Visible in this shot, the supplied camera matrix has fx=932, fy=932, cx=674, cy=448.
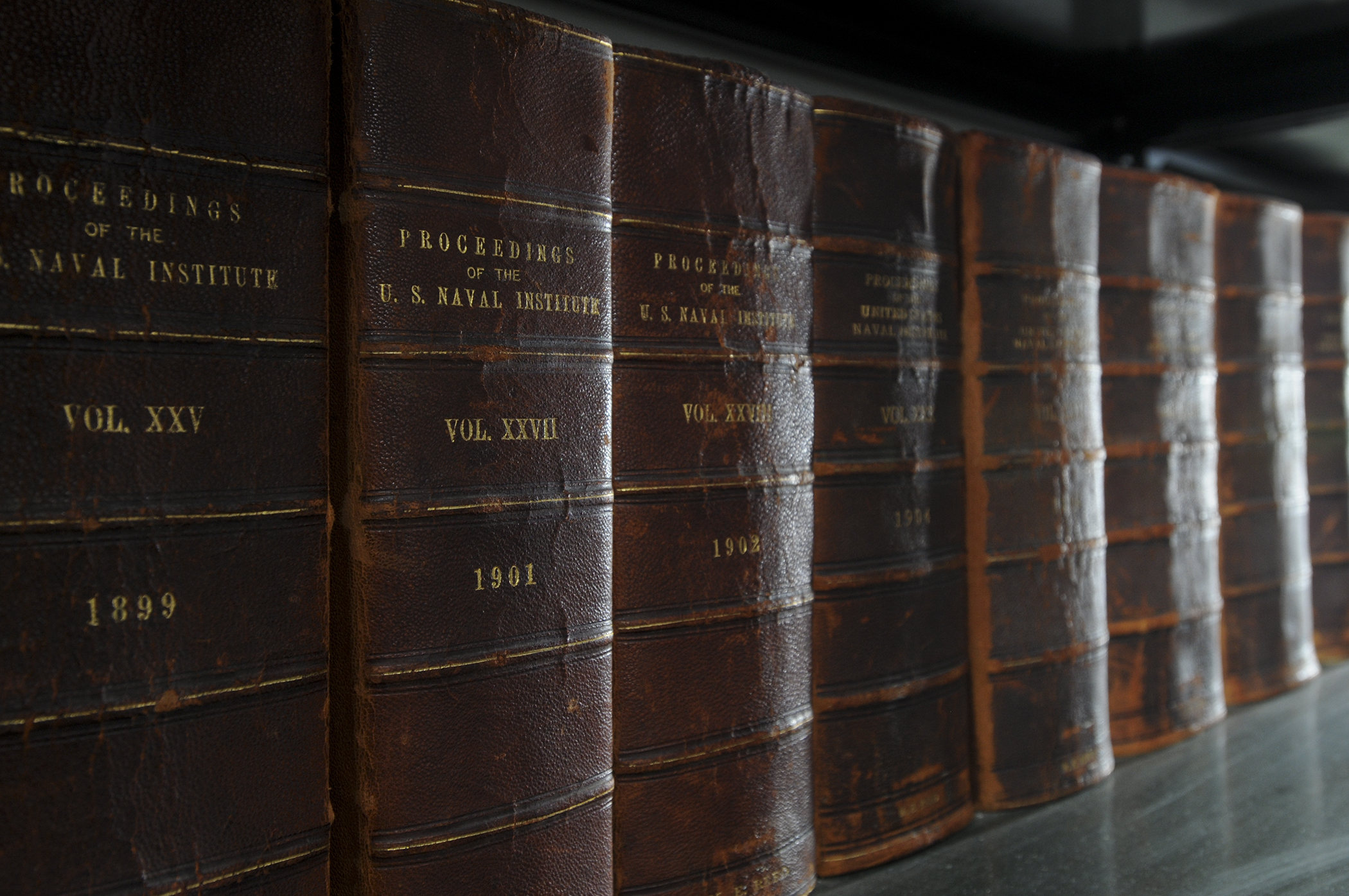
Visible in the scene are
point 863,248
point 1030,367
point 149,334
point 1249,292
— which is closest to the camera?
point 149,334

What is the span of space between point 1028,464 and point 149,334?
3.04ft

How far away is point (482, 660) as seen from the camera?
707 millimetres

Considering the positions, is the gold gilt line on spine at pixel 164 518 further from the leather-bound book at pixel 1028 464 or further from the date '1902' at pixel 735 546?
the leather-bound book at pixel 1028 464

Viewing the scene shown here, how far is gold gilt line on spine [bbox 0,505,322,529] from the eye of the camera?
1.83 feet

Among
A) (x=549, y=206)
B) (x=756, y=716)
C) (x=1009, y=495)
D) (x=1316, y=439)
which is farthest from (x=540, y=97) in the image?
(x=1316, y=439)

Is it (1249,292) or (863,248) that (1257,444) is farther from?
(863,248)

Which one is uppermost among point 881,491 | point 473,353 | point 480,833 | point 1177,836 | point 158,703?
point 473,353

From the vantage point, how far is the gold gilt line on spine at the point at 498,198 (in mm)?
689

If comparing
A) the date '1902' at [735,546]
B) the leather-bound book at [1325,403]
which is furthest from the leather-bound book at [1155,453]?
the date '1902' at [735,546]

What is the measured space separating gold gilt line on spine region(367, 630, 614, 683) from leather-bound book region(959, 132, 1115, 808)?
1.80 ft

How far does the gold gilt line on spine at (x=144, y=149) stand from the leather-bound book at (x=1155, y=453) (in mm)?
1055

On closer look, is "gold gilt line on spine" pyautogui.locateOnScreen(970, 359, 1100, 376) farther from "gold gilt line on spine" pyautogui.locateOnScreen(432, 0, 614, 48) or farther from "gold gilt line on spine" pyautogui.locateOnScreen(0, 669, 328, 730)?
"gold gilt line on spine" pyautogui.locateOnScreen(0, 669, 328, 730)

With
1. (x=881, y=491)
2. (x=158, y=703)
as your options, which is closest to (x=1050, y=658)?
(x=881, y=491)

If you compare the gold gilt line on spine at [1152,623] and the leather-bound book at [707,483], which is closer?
the leather-bound book at [707,483]
